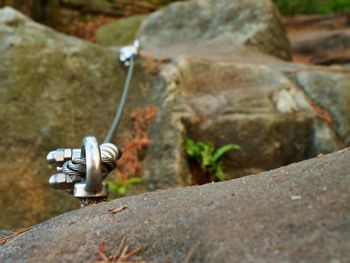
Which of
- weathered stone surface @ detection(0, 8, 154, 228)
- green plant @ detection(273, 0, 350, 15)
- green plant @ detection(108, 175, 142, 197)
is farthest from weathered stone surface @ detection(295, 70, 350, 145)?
green plant @ detection(273, 0, 350, 15)

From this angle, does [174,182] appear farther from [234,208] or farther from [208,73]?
[234,208]

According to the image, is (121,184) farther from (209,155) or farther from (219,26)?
(219,26)

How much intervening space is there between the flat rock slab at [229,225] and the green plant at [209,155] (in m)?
2.42

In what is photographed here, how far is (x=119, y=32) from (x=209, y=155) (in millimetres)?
5489

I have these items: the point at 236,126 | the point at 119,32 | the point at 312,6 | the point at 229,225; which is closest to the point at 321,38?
the point at 119,32

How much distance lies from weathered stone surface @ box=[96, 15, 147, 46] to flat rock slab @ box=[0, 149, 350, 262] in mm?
7442

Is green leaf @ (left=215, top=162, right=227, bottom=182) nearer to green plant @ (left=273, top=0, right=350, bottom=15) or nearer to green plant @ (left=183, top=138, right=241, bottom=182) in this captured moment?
green plant @ (left=183, top=138, right=241, bottom=182)

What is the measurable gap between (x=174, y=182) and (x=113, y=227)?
8.27 feet

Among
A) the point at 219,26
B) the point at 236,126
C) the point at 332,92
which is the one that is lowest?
the point at 236,126

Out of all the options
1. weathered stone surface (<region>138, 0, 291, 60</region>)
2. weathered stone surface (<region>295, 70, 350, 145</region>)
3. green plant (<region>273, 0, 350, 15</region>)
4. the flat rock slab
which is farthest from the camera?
green plant (<region>273, 0, 350, 15</region>)

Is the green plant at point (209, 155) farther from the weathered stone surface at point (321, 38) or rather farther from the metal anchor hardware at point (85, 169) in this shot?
the weathered stone surface at point (321, 38)

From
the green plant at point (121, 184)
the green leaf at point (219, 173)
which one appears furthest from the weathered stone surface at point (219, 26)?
the green plant at point (121, 184)

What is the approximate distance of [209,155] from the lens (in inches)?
163

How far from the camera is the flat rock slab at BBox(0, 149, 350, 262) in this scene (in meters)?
1.17
